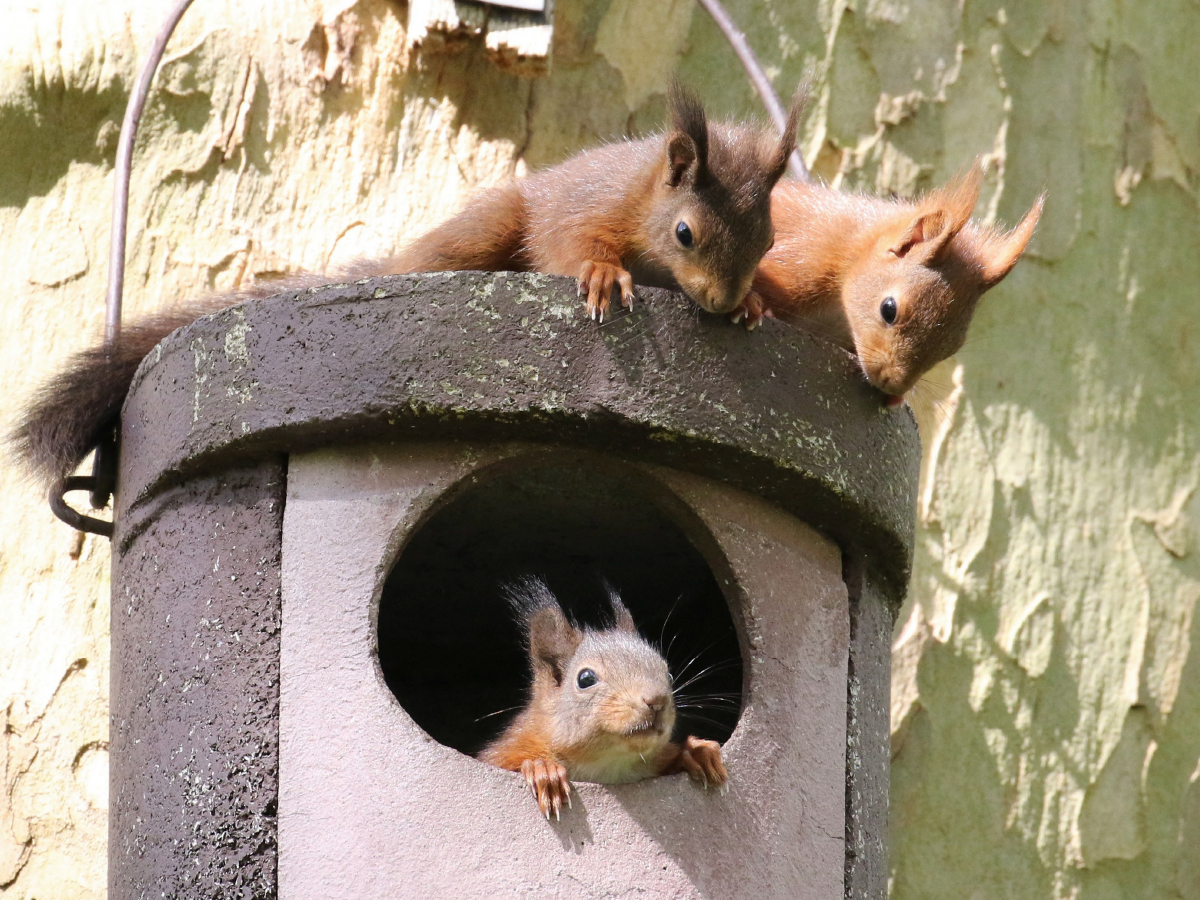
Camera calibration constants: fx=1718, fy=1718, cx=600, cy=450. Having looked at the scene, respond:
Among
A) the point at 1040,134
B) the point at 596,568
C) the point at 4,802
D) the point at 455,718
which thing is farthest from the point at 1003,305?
the point at 4,802

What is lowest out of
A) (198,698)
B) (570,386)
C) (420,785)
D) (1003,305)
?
(420,785)

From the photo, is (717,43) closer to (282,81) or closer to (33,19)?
(282,81)

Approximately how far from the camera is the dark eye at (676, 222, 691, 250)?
288cm

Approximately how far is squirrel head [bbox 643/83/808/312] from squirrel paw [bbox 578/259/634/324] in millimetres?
158

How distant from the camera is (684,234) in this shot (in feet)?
9.48

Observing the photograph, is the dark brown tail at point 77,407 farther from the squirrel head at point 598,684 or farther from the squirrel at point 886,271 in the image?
the squirrel at point 886,271

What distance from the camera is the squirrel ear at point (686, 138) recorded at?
288cm

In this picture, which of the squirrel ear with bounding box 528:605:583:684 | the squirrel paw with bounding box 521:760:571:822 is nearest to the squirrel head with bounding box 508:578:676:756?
the squirrel ear with bounding box 528:605:583:684

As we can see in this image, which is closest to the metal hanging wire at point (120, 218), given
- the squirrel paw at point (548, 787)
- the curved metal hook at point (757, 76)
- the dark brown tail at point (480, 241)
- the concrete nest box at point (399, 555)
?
the curved metal hook at point (757, 76)

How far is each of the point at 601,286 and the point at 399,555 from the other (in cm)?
53

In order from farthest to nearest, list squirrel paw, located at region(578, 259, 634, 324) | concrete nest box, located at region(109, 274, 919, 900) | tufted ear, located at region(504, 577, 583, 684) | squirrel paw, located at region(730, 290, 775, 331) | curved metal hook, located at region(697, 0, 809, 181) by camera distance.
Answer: curved metal hook, located at region(697, 0, 809, 181) < tufted ear, located at region(504, 577, 583, 684) < squirrel paw, located at region(730, 290, 775, 331) < squirrel paw, located at region(578, 259, 634, 324) < concrete nest box, located at region(109, 274, 919, 900)

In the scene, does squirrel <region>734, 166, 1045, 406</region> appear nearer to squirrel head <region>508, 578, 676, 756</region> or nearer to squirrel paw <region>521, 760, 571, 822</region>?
squirrel head <region>508, 578, 676, 756</region>

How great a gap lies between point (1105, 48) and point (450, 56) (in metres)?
1.75

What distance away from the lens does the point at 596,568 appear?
366 centimetres
